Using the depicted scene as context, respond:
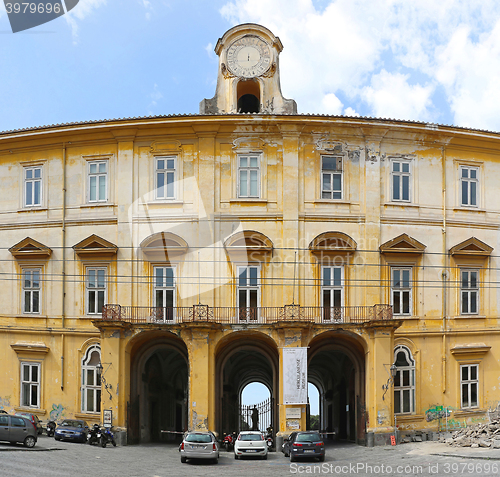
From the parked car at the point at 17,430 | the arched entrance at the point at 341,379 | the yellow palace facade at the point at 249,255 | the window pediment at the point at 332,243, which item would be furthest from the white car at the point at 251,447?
the window pediment at the point at 332,243

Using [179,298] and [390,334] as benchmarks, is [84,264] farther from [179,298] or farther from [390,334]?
[390,334]

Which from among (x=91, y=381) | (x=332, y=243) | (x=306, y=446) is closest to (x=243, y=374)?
(x=91, y=381)

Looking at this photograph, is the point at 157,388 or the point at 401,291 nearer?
the point at 401,291

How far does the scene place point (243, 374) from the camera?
136 feet

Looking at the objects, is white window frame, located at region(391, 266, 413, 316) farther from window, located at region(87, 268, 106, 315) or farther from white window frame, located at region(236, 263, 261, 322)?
window, located at region(87, 268, 106, 315)

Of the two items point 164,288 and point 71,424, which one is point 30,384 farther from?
point 164,288

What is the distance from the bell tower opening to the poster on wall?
13.1 meters

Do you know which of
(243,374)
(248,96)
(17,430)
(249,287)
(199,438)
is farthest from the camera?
(243,374)

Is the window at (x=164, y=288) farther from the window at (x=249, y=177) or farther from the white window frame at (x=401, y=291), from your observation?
the white window frame at (x=401, y=291)

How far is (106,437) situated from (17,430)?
155 inches

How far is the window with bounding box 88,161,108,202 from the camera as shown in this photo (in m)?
29.8

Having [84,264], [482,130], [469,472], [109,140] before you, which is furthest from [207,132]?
[469,472]

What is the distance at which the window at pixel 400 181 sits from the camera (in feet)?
97.3

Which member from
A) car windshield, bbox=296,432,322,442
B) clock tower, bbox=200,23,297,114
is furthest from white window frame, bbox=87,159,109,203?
car windshield, bbox=296,432,322,442
